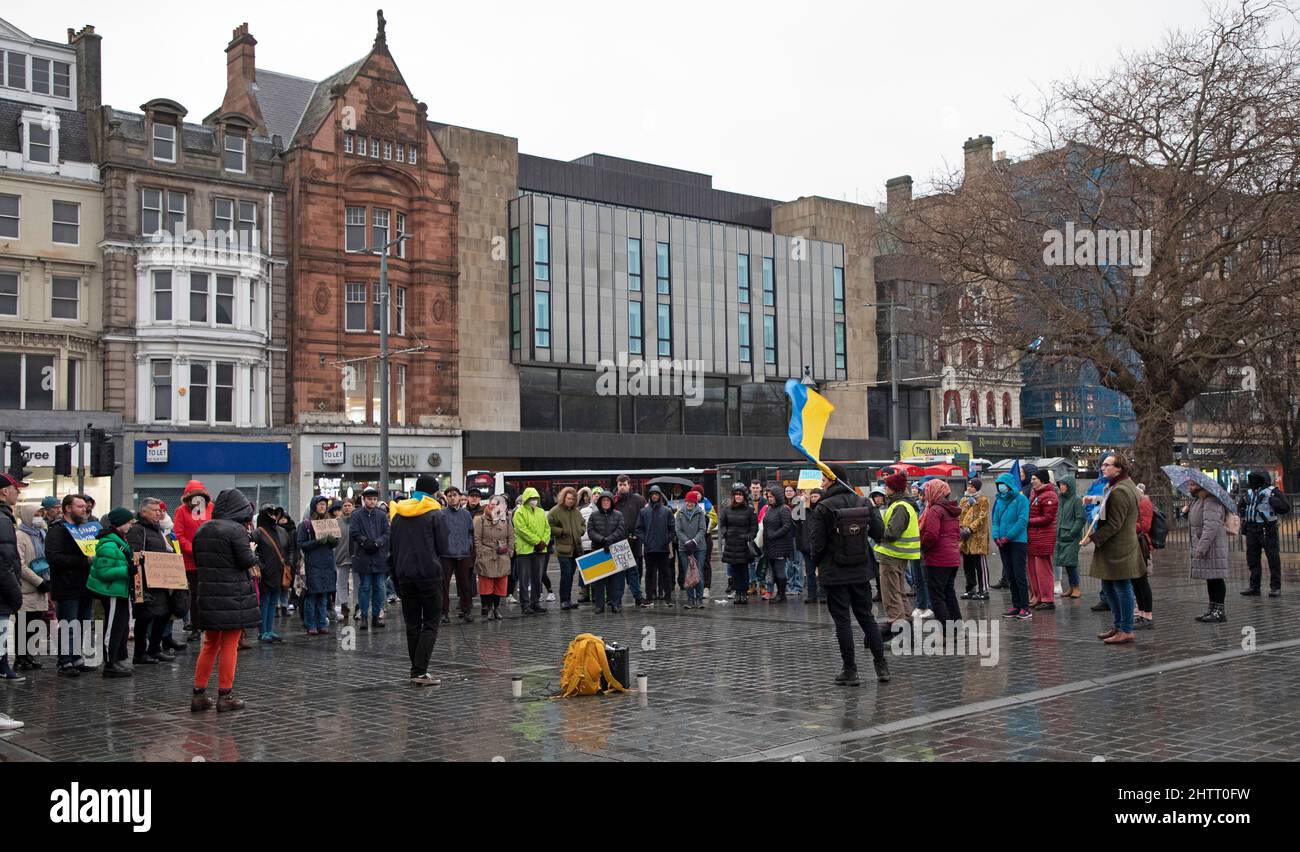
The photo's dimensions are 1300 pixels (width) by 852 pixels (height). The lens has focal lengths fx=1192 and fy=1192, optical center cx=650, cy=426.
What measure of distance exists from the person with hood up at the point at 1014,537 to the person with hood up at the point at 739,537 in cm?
394

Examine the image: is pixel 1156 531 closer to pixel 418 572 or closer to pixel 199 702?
pixel 418 572

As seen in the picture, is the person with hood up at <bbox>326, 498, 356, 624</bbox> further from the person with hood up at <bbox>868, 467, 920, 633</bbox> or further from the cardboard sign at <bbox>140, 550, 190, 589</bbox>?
the person with hood up at <bbox>868, 467, 920, 633</bbox>

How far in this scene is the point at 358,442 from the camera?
4472 centimetres

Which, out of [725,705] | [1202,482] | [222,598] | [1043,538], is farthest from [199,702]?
[1202,482]

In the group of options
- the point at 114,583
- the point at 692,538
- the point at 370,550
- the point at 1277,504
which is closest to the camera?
the point at 114,583

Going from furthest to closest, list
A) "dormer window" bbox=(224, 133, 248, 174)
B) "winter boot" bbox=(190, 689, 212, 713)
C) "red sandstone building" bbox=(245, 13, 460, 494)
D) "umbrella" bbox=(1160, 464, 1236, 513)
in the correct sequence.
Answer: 1. "red sandstone building" bbox=(245, 13, 460, 494)
2. "dormer window" bbox=(224, 133, 248, 174)
3. "umbrella" bbox=(1160, 464, 1236, 513)
4. "winter boot" bbox=(190, 689, 212, 713)

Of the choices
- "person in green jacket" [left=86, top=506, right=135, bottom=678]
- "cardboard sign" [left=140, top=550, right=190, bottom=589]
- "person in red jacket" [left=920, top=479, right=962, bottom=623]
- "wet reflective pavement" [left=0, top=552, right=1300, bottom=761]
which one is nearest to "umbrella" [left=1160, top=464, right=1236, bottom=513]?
"wet reflective pavement" [left=0, top=552, right=1300, bottom=761]

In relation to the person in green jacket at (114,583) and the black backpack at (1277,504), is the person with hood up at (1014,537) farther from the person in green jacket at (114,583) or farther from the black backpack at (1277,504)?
the person in green jacket at (114,583)

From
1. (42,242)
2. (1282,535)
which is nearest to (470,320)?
(42,242)

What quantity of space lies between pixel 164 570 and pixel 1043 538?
1091 cm

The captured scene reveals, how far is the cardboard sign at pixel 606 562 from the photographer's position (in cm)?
1781

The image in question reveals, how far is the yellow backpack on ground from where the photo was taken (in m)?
10.0

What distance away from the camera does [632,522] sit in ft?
63.6

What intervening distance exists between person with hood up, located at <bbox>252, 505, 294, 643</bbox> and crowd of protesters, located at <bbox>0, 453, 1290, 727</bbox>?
3 cm
